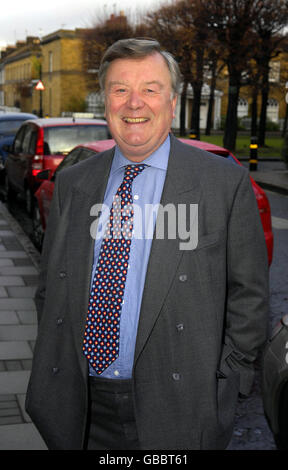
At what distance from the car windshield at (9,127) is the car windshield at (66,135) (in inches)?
271

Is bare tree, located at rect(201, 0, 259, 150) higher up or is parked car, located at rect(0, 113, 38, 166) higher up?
bare tree, located at rect(201, 0, 259, 150)

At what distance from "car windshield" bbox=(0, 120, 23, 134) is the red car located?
8.18m

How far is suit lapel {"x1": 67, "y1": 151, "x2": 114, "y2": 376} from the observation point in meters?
2.29

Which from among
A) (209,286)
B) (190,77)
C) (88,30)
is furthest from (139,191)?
(88,30)

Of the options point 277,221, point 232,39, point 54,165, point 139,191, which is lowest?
point 277,221

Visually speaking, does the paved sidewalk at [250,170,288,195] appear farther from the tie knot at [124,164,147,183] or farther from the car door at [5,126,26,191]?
the tie knot at [124,164,147,183]

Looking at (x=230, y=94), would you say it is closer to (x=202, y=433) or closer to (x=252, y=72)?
(x=252, y=72)

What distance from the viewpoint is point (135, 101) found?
2.33 m

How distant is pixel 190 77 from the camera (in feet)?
114

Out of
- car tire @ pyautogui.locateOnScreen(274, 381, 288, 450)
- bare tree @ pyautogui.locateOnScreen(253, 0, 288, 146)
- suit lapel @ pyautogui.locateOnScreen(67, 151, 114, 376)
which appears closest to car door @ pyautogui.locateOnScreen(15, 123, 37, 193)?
car tire @ pyautogui.locateOnScreen(274, 381, 288, 450)

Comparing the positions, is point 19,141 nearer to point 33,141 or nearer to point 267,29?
point 33,141

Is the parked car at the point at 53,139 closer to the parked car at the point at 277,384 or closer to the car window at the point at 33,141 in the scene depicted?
the car window at the point at 33,141

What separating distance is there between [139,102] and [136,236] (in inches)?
18.3

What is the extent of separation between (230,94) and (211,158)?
85.9 ft
